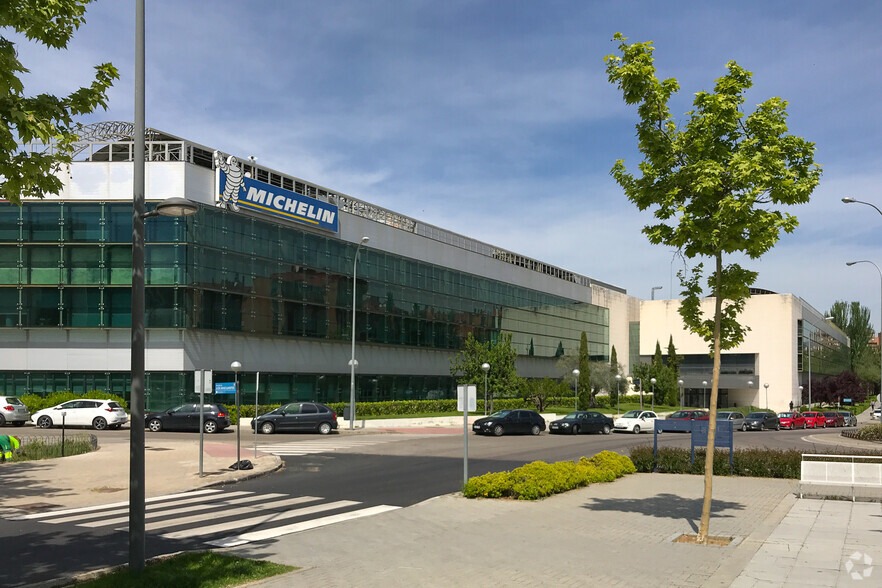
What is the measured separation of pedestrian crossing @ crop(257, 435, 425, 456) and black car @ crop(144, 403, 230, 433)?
6258 millimetres

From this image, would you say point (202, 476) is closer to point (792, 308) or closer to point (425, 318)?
point (425, 318)

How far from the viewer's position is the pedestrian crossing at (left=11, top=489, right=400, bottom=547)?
12891 mm

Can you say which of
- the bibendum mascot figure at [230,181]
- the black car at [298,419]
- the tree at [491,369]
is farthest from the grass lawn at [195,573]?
the tree at [491,369]

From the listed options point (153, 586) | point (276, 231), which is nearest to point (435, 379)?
point (276, 231)

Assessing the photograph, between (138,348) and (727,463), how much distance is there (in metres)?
17.5

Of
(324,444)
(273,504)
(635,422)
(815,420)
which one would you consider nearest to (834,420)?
(815,420)

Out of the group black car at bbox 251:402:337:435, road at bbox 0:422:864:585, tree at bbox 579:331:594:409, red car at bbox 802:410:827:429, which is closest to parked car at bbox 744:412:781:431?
red car at bbox 802:410:827:429

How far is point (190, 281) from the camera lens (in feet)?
141

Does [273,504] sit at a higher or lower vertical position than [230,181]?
lower

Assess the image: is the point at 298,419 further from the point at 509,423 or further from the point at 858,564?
the point at 858,564

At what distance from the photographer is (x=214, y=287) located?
146 ft

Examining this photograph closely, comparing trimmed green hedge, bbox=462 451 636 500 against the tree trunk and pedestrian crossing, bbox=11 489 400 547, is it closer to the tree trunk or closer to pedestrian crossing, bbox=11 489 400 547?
pedestrian crossing, bbox=11 489 400 547

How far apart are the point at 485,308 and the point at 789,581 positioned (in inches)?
2485

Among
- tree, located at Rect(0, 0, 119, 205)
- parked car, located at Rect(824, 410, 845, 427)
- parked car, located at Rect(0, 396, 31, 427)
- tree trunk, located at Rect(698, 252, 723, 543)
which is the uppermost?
tree, located at Rect(0, 0, 119, 205)
